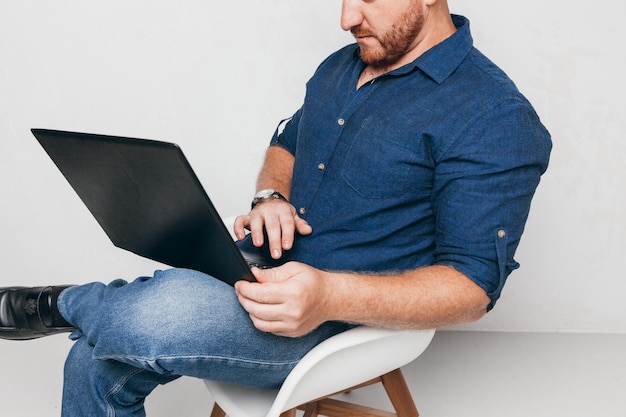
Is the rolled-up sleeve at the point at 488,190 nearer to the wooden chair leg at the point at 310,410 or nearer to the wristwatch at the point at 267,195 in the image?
the wristwatch at the point at 267,195

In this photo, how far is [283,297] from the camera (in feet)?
4.36

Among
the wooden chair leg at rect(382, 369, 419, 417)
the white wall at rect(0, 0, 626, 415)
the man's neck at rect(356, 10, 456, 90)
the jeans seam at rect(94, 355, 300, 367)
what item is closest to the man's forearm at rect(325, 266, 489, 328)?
the jeans seam at rect(94, 355, 300, 367)

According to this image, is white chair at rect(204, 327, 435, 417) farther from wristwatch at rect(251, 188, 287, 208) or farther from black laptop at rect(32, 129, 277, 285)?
wristwatch at rect(251, 188, 287, 208)

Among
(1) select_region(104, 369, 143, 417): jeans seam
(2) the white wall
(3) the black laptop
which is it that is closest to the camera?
(3) the black laptop

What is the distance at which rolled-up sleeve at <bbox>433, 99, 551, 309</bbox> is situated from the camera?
1513 mm

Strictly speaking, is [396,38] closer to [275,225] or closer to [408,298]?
[275,225]

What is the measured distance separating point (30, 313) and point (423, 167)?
2.86ft

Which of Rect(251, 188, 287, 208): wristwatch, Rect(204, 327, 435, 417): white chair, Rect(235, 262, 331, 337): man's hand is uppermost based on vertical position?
Rect(251, 188, 287, 208): wristwatch

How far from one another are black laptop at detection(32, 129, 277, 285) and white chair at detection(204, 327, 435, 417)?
204mm

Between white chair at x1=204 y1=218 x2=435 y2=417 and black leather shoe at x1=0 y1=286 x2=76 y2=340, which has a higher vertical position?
black leather shoe at x1=0 y1=286 x2=76 y2=340

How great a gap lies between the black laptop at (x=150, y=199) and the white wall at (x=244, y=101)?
3.52 feet

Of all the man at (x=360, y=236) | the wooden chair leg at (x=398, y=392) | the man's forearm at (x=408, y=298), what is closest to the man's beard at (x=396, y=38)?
the man at (x=360, y=236)

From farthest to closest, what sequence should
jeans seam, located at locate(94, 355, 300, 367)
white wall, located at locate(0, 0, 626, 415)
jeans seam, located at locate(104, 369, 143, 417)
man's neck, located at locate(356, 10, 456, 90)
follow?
white wall, located at locate(0, 0, 626, 415) < man's neck, located at locate(356, 10, 456, 90) < jeans seam, located at locate(104, 369, 143, 417) < jeans seam, located at locate(94, 355, 300, 367)

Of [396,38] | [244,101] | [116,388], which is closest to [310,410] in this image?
[116,388]
